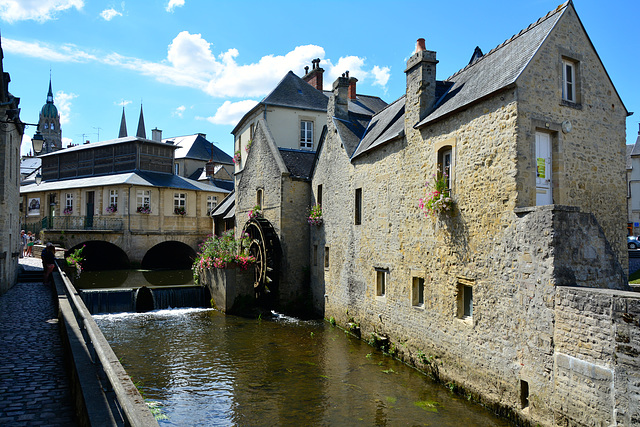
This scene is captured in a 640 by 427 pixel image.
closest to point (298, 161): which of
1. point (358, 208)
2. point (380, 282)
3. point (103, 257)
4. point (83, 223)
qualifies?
point (358, 208)

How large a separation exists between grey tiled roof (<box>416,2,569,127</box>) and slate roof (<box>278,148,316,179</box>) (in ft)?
23.6

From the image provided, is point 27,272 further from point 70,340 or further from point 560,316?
point 560,316

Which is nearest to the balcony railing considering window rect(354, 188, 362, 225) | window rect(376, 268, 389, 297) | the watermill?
the watermill

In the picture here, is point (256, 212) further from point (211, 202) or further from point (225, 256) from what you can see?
point (211, 202)

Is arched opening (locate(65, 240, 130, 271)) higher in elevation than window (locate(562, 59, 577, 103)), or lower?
lower

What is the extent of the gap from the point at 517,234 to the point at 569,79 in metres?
3.14

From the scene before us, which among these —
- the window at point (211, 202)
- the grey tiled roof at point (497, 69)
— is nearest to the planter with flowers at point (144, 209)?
the window at point (211, 202)

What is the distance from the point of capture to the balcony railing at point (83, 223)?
2634 centimetres

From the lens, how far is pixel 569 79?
795cm

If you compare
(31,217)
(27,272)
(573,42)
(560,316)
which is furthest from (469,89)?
(31,217)

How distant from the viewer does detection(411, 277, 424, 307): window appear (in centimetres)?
975

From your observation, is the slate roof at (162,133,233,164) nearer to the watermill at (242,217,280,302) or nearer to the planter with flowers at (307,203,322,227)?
the watermill at (242,217,280,302)

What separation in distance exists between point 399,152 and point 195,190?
2172 cm

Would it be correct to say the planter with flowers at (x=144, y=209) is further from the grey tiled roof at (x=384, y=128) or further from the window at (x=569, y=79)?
the window at (x=569, y=79)
